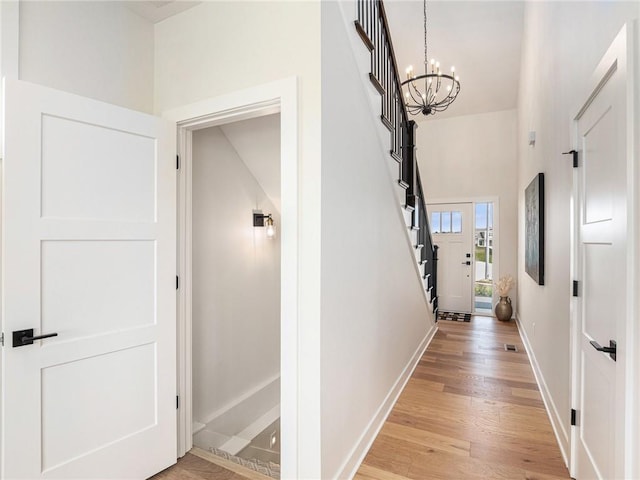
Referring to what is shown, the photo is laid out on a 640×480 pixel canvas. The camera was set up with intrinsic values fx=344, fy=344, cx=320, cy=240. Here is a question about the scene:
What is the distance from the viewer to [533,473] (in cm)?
198

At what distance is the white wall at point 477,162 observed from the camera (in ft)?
20.6

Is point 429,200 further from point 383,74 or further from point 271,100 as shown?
point 271,100

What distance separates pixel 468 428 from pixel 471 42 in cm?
500

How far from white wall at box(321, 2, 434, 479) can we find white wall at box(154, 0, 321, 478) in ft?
0.16

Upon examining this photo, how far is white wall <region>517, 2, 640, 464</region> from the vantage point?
67.0 inches

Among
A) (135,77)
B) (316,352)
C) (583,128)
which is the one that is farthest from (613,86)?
(135,77)

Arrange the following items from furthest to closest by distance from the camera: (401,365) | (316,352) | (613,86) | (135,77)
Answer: (401,365) < (135,77) < (316,352) < (613,86)

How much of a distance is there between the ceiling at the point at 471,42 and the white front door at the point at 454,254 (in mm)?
2000

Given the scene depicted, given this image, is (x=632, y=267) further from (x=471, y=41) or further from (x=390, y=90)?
(x=471, y=41)

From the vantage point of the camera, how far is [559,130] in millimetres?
2480

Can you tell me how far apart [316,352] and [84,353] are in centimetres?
117

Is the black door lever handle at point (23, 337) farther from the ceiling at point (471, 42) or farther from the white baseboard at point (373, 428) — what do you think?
the ceiling at point (471, 42)

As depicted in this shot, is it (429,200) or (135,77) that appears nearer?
(135,77)

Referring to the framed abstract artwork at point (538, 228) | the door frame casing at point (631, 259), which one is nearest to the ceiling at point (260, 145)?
the door frame casing at point (631, 259)
